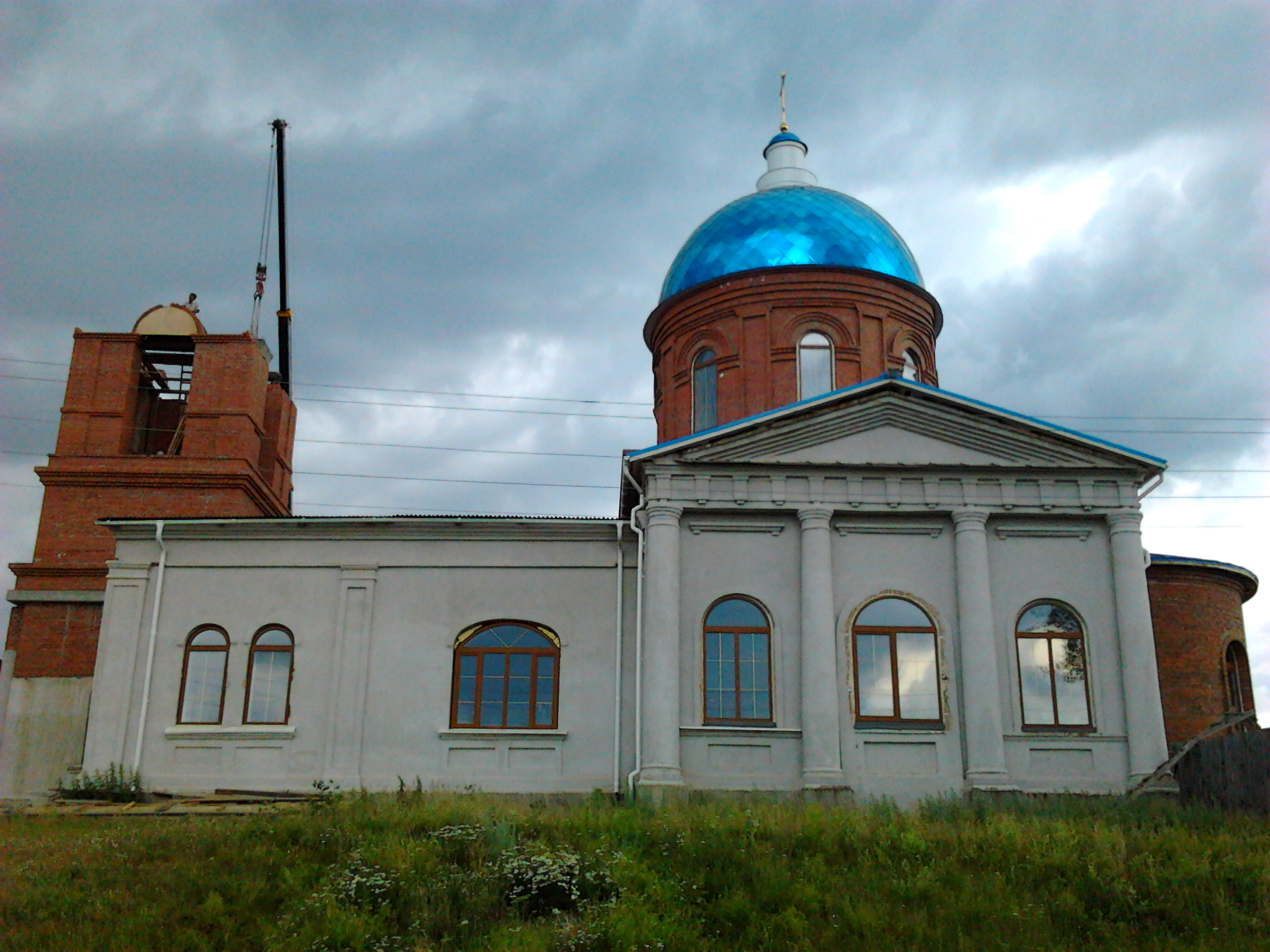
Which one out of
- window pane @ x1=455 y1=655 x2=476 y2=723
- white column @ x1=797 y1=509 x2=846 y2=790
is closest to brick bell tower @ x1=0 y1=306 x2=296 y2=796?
window pane @ x1=455 y1=655 x2=476 y2=723

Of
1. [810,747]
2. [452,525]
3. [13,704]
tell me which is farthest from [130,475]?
[810,747]

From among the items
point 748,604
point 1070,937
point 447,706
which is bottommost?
point 1070,937

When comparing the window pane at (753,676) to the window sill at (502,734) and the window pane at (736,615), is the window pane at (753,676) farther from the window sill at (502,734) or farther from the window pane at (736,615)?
the window sill at (502,734)

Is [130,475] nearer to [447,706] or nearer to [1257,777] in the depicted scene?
[447,706]

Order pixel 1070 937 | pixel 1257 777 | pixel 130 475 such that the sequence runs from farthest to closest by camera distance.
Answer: pixel 130 475, pixel 1257 777, pixel 1070 937

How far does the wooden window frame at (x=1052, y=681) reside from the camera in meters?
20.5

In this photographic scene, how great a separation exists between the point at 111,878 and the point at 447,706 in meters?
8.40

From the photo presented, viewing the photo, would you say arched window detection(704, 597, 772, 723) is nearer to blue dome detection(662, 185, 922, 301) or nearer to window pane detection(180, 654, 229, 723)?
window pane detection(180, 654, 229, 723)

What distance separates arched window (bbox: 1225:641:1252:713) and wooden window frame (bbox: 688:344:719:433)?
36.4 ft

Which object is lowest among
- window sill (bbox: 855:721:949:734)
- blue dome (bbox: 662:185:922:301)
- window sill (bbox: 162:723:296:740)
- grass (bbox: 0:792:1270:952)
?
grass (bbox: 0:792:1270:952)

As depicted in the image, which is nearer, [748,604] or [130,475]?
[748,604]

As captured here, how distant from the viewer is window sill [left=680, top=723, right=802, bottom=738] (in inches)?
798

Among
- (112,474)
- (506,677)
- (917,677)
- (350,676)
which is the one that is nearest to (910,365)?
(917,677)

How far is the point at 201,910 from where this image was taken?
40.4 feet
